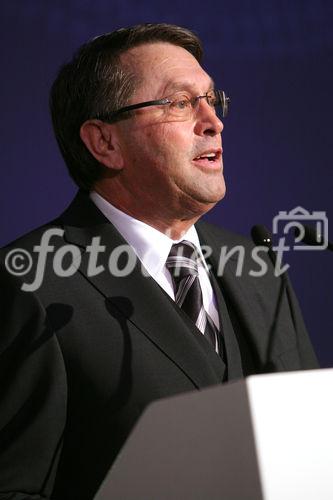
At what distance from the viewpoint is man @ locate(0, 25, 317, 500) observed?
1.28 metres

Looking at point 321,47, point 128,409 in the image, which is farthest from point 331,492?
point 321,47

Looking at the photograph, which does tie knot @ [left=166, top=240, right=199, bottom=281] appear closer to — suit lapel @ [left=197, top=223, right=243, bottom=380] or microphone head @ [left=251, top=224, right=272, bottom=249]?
suit lapel @ [left=197, top=223, right=243, bottom=380]

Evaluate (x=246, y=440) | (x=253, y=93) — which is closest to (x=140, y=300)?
(x=246, y=440)

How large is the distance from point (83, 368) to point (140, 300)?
167 millimetres

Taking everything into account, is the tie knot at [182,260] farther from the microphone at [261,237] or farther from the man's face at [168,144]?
the microphone at [261,237]

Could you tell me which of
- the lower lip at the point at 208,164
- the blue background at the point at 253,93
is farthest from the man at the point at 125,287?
the blue background at the point at 253,93

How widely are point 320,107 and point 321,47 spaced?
0.56 feet

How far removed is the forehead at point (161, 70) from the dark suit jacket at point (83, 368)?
39 cm

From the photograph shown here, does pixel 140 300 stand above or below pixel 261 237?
below

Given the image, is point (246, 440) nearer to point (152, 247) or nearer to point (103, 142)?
point (152, 247)

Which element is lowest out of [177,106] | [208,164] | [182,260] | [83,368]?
[83,368]

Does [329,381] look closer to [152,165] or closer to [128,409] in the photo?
[128,409]

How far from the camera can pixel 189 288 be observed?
4.85ft

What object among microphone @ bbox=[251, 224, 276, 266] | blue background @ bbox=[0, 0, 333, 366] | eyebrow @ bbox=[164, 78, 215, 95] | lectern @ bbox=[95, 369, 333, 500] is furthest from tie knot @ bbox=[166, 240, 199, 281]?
lectern @ bbox=[95, 369, 333, 500]
